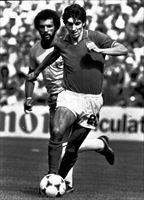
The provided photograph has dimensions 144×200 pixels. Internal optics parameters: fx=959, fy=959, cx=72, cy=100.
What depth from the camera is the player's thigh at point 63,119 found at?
10727 mm

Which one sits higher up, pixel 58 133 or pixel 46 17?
pixel 46 17

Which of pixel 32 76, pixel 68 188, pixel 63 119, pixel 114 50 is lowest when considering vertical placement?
pixel 68 188

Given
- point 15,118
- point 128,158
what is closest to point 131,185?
point 128,158

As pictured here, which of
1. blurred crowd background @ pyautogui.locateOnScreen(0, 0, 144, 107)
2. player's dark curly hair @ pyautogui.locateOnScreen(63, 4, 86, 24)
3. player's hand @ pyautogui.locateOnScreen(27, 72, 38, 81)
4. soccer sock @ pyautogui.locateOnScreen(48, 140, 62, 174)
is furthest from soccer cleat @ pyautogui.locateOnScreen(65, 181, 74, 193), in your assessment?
blurred crowd background @ pyautogui.locateOnScreen(0, 0, 144, 107)

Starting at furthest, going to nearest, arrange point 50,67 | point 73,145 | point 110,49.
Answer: point 50,67 < point 73,145 < point 110,49

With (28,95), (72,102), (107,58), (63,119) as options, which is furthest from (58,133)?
(107,58)

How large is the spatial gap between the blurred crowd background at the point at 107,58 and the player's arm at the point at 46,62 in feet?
28.7

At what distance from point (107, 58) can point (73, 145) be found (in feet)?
34.4

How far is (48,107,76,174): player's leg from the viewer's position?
10.6 m

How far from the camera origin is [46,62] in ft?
37.0

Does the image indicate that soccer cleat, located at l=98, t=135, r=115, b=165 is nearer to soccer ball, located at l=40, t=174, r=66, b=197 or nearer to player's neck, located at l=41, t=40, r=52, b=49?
player's neck, located at l=41, t=40, r=52, b=49

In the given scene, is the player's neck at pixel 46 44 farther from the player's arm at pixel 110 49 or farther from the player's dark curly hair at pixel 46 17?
the player's arm at pixel 110 49

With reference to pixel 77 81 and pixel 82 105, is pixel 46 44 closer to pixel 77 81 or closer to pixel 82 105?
pixel 77 81

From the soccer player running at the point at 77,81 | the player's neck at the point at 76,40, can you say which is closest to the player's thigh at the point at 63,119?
the soccer player running at the point at 77,81
